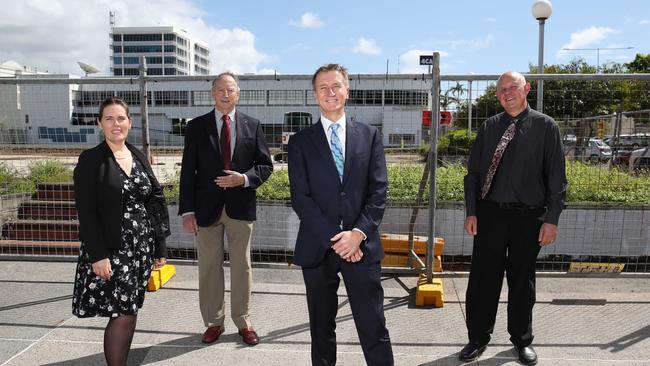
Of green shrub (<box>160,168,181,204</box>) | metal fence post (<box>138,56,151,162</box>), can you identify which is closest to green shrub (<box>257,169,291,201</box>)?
green shrub (<box>160,168,181,204</box>)

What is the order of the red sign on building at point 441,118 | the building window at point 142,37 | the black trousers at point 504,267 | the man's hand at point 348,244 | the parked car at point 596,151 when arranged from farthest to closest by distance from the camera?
1. the building window at point 142,37
2. the parked car at point 596,151
3. the red sign on building at point 441,118
4. the black trousers at point 504,267
5. the man's hand at point 348,244

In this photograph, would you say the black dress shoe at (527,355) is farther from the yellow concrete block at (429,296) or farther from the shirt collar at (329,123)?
the shirt collar at (329,123)

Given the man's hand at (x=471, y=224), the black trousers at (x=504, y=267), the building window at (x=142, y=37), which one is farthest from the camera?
the building window at (x=142, y=37)

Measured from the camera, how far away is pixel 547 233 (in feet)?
11.5

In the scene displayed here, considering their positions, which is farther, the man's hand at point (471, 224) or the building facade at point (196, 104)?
the building facade at point (196, 104)

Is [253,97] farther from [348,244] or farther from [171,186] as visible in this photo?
[171,186]

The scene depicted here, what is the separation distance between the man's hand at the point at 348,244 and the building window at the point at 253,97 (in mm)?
2539

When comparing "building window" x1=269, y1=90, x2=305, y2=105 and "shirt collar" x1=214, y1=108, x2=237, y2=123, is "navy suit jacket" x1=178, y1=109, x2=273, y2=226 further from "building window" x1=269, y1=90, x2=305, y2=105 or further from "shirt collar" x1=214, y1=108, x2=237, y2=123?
"building window" x1=269, y1=90, x2=305, y2=105

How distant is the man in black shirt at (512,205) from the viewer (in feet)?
11.4

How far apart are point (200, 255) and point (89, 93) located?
225 centimetres

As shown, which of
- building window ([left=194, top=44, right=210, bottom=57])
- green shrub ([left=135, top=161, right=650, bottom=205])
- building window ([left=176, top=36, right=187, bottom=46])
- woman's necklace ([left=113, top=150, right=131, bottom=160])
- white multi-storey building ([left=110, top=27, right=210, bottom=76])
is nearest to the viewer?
woman's necklace ([left=113, top=150, right=131, bottom=160])

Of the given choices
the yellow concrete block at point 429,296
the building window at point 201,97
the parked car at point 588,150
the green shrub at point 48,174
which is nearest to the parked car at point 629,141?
the parked car at point 588,150

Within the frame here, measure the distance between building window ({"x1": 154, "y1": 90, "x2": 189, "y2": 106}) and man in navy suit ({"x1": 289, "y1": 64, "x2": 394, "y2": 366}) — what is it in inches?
99.8

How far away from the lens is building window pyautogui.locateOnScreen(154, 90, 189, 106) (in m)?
5.16
